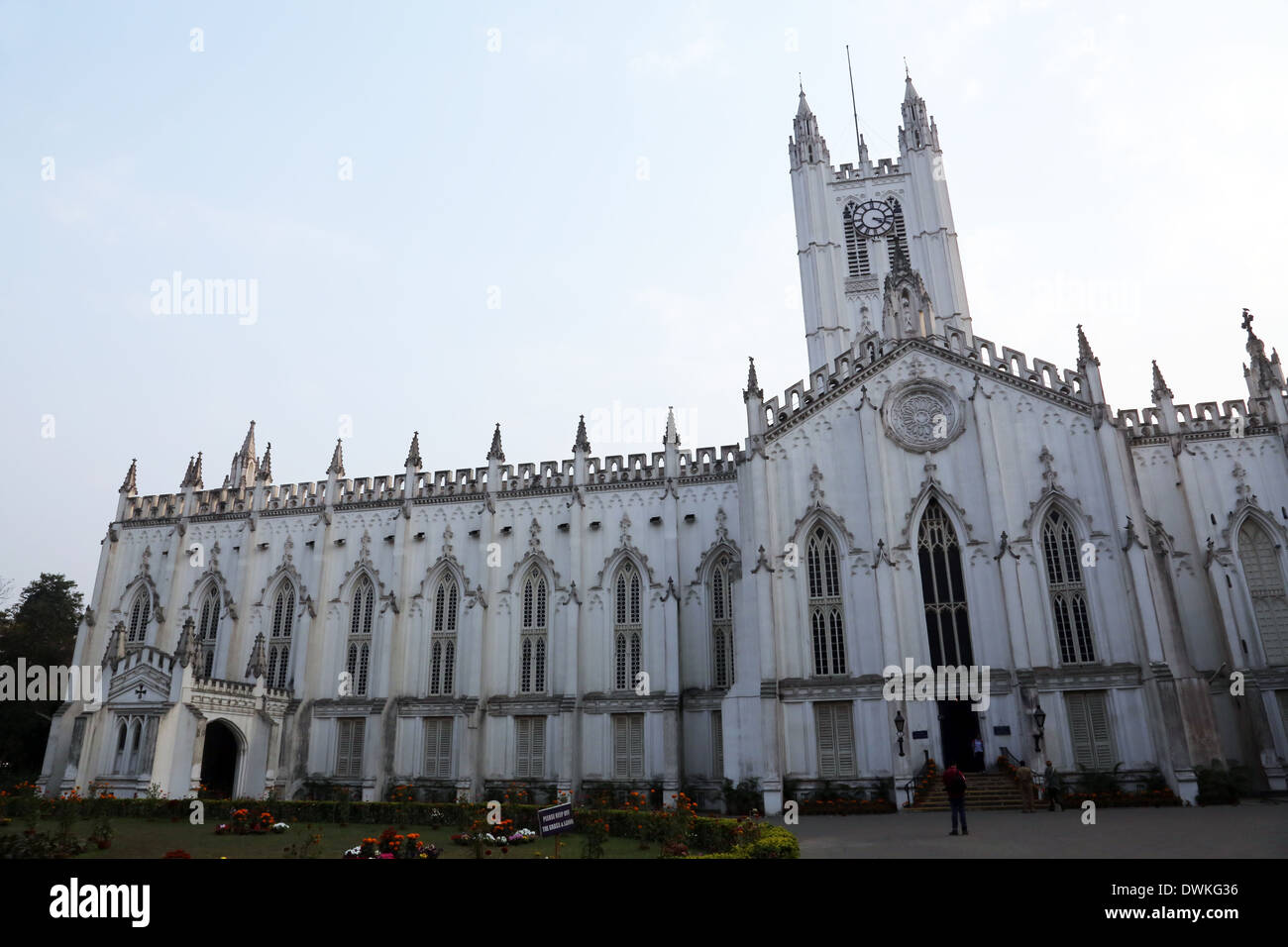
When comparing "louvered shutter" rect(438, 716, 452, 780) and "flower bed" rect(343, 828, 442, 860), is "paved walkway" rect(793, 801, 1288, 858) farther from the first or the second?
"louvered shutter" rect(438, 716, 452, 780)

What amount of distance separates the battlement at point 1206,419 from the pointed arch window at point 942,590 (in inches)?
349

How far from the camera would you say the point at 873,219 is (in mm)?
56188

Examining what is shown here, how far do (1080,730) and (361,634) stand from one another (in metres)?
31.9

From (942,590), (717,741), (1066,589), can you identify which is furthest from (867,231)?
(717,741)

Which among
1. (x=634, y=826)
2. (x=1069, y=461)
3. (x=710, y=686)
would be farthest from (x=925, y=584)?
(x=634, y=826)

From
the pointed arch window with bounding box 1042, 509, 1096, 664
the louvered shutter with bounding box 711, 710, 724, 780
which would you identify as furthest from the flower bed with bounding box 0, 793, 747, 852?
the pointed arch window with bounding box 1042, 509, 1096, 664

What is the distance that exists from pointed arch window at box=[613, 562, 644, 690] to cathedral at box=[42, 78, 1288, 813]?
15cm

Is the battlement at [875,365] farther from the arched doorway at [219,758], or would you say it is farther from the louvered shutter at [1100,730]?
the arched doorway at [219,758]

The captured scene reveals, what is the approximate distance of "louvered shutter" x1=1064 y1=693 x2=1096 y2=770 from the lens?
29.2m

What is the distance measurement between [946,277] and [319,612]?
4235cm

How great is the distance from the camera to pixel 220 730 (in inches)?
1539

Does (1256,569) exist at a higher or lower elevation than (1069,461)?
lower
